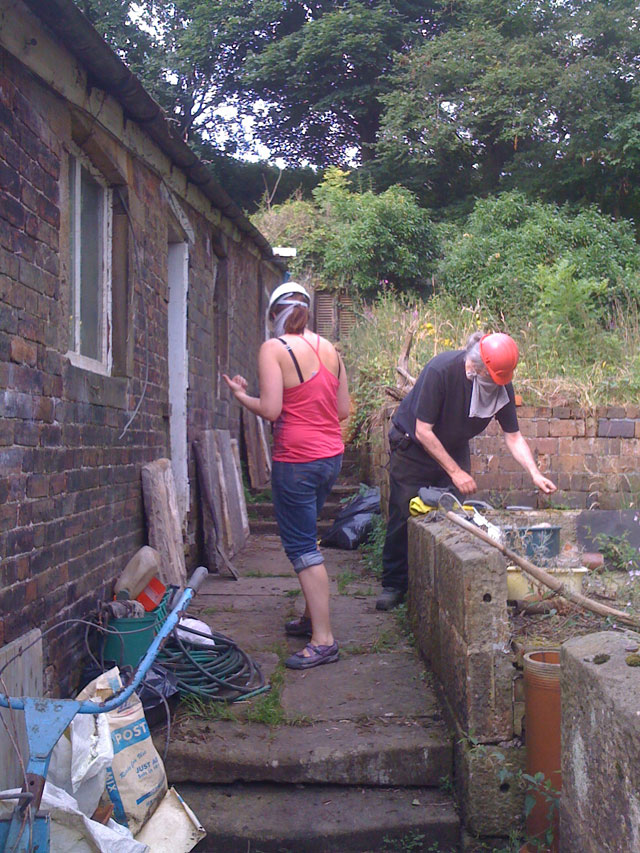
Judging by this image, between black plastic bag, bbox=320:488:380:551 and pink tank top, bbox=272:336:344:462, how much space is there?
3.66m

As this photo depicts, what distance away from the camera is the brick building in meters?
3.38

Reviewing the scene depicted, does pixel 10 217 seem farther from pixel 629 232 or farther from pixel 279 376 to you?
pixel 629 232

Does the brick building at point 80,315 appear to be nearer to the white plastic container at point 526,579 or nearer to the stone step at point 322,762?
the stone step at point 322,762

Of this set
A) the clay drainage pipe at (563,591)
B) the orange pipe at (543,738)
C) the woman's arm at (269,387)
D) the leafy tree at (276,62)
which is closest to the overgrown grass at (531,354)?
the woman's arm at (269,387)

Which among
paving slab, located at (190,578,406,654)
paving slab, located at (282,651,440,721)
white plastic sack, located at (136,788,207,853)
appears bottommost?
white plastic sack, located at (136,788,207,853)

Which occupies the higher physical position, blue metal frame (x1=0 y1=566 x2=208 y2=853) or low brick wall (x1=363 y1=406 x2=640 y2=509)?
low brick wall (x1=363 y1=406 x2=640 y2=509)

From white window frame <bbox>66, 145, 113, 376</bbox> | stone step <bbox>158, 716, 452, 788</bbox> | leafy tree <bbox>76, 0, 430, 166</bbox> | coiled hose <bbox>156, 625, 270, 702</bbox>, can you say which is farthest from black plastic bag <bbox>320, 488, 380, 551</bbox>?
leafy tree <bbox>76, 0, 430, 166</bbox>

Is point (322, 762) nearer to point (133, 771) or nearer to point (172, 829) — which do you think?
point (172, 829)

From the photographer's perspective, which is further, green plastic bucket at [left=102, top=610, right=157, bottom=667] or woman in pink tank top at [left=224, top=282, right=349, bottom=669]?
woman in pink tank top at [left=224, top=282, right=349, bottom=669]

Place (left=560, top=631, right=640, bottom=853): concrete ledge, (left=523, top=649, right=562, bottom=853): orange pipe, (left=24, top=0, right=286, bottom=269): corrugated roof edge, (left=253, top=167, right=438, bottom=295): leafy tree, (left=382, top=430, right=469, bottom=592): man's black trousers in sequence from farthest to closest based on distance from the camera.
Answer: (left=253, top=167, right=438, bottom=295): leafy tree → (left=382, top=430, right=469, bottom=592): man's black trousers → (left=24, top=0, right=286, bottom=269): corrugated roof edge → (left=523, top=649, right=562, bottom=853): orange pipe → (left=560, top=631, right=640, bottom=853): concrete ledge

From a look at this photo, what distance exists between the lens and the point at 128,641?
13.4 ft

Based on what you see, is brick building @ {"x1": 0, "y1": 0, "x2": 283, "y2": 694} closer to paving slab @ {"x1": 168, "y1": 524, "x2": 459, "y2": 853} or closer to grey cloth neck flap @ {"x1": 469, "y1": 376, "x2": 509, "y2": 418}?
paving slab @ {"x1": 168, "y1": 524, "x2": 459, "y2": 853}

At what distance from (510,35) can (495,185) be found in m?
3.92

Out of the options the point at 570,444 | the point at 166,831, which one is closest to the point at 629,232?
the point at 570,444
